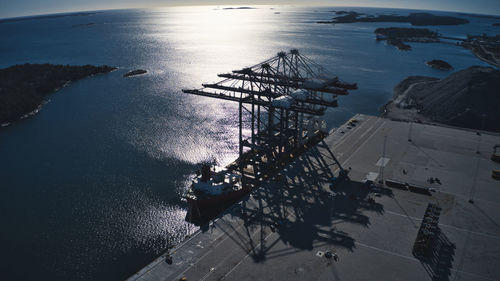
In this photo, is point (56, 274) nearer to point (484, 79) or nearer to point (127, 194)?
point (127, 194)

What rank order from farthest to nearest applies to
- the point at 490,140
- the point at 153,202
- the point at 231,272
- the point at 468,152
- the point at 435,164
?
the point at 490,140 → the point at 468,152 → the point at 435,164 → the point at 153,202 → the point at 231,272

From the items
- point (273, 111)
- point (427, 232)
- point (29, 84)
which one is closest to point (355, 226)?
point (427, 232)

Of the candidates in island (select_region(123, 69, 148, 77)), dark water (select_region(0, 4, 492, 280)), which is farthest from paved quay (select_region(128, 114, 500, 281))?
island (select_region(123, 69, 148, 77))

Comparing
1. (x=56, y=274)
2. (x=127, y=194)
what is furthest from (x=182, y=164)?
(x=56, y=274)

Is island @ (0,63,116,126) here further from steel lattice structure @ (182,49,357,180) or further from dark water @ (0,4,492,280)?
steel lattice structure @ (182,49,357,180)

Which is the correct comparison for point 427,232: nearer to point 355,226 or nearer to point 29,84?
point 355,226

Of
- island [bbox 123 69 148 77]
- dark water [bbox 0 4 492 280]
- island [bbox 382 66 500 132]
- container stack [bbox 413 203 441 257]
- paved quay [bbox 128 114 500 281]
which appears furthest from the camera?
island [bbox 123 69 148 77]
